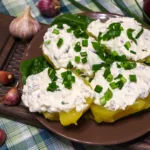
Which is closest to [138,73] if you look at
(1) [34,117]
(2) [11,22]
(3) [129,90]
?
(3) [129,90]


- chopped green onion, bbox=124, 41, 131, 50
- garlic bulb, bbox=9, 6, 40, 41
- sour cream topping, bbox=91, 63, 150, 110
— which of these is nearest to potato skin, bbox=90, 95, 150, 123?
sour cream topping, bbox=91, 63, 150, 110

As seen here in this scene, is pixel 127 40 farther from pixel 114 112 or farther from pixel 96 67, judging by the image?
pixel 114 112

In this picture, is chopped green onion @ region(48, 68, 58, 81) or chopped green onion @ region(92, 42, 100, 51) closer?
chopped green onion @ region(48, 68, 58, 81)

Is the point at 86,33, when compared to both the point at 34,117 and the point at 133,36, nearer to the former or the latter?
the point at 133,36

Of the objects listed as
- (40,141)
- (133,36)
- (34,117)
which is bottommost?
(40,141)

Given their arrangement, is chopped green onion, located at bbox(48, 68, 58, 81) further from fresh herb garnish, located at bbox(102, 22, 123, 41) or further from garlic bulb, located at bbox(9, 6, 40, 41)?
garlic bulb, located at bbox(9, 6, 40, 41)

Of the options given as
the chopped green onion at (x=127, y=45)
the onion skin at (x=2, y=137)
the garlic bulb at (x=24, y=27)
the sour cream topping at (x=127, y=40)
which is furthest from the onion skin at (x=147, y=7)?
the onion skin at (x=2, y=137)

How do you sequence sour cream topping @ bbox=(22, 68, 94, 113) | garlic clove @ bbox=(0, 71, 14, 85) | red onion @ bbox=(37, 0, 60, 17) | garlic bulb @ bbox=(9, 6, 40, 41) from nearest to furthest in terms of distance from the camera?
sour cream topping @ bbox=(22, 68, 94, 113) < garlic clove @ bbox=(0, 71, 14, 85) < garlic bulb @ bbox=(9, 6, 40, 41) < red onion @ bbox=(37, 0, 60, 17)
